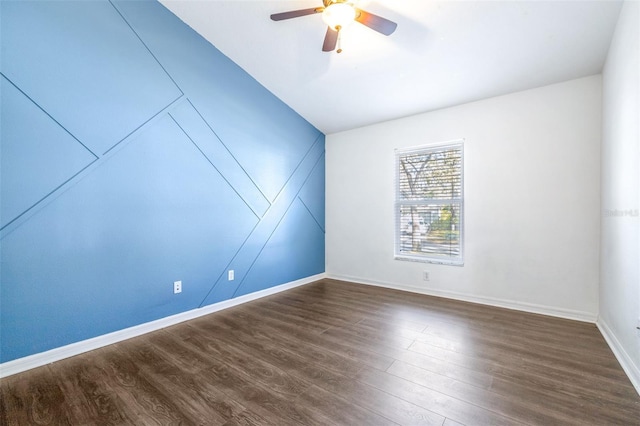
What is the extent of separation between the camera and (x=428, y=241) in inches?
150

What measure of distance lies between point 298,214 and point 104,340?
2.68 meters

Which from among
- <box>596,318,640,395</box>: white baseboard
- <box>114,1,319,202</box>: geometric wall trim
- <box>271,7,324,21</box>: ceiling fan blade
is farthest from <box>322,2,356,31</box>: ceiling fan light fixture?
<box>596,318,640,395</box>: white baseboard

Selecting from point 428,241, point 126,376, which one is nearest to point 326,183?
point 428,241

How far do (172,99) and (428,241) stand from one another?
3.59 m

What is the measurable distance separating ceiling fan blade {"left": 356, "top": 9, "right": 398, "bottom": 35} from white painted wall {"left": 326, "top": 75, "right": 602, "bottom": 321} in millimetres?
1932

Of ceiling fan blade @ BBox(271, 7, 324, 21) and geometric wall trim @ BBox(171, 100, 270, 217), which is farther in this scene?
geometric wall trim @ BBox(171, 100, 270, 217)

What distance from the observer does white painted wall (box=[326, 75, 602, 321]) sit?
277 centimetres

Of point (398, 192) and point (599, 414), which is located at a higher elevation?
point (398, 192)

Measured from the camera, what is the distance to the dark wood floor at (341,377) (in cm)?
149

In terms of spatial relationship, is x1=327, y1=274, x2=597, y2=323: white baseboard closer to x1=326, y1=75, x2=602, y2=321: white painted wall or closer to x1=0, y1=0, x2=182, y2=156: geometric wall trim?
x1=326, y1=75, x2=602, y2=321: white painted wall

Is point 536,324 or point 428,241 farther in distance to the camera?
point 428,241

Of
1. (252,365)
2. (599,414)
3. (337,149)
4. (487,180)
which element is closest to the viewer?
(599,414)

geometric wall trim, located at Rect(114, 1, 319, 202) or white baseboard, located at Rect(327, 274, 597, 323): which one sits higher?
geometric wall trim, located at Rect(114, 1, 319, 202)

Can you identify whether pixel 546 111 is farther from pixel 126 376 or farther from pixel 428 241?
pixel 126 376
